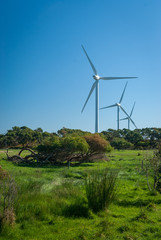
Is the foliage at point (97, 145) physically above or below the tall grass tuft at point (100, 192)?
above

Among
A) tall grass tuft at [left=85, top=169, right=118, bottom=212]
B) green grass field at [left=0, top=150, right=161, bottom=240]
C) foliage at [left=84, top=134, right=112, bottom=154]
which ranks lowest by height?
green grass field at [left=0, top=150, right=161, bottom=240]

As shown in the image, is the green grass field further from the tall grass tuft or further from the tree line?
the tree line

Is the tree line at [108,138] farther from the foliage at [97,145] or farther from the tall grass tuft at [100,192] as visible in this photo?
the tall grass tuft at [100,192]

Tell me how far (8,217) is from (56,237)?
68.8 inches

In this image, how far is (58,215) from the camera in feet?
29.9

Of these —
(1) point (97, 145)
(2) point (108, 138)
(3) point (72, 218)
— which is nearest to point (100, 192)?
(3) point (72, 218)

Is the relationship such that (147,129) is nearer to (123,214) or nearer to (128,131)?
(128,131)

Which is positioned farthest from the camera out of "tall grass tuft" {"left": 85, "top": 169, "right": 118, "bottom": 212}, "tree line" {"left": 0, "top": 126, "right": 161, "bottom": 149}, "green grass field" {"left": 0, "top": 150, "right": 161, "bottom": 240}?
"tree line" {"left": 0, "top": 126, "right": 161, "bottom": 149}

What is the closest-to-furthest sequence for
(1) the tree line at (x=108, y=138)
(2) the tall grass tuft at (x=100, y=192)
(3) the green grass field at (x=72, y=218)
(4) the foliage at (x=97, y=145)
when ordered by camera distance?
(3) the green grass field at (x=72, y=218)
(2) the tall grass tuft at (x=100, y=192)
(4) the foliage at (x=97, y=145)
(1) the tree line at (x=108, y=138)

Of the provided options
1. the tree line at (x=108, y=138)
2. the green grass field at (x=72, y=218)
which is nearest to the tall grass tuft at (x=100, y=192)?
the green grass field at (x=72, y=218)

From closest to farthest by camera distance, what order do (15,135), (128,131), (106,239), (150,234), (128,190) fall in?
(106,239)
(150,234)
(128,190)
(15,135)
(128,131)

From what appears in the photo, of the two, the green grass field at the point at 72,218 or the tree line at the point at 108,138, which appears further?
the tree line at the point at 108,138

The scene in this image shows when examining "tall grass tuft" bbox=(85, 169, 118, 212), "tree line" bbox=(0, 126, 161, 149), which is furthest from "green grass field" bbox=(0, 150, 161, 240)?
"tree line" bbox=(0, 126, 161, 149)

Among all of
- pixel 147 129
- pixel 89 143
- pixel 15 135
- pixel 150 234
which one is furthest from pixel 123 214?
pixel 147 129
